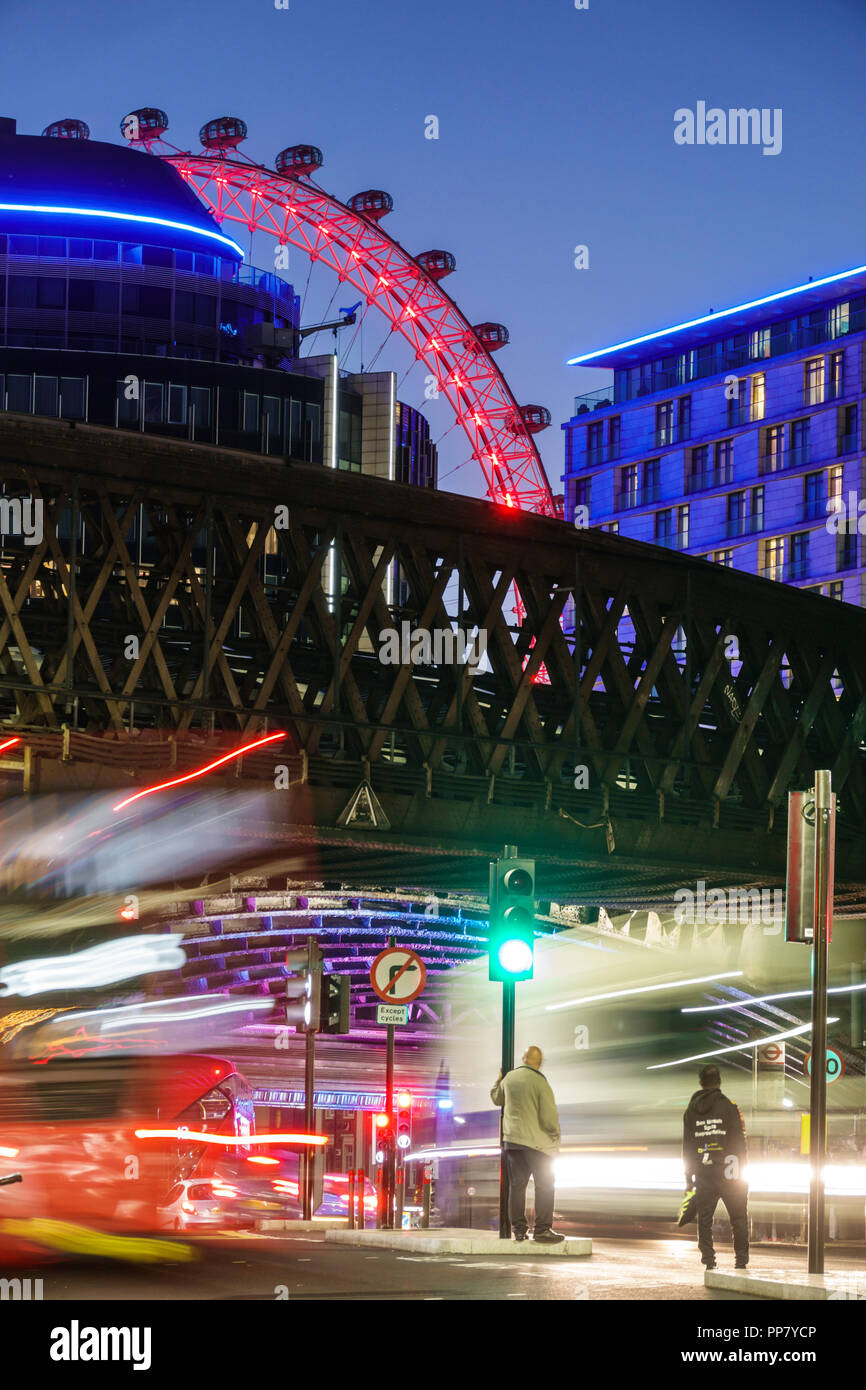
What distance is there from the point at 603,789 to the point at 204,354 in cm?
6284

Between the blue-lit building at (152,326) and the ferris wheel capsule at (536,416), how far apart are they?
22.7 feet

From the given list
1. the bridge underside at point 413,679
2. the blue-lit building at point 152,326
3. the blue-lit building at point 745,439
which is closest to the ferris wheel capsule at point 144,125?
the blue-lit building at point 152,326

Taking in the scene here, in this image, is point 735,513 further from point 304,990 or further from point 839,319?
point 304,990

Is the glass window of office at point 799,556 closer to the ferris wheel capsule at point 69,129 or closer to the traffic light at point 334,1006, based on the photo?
the ferris wheel capsule at point 69,129

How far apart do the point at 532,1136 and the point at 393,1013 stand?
15.4 ft

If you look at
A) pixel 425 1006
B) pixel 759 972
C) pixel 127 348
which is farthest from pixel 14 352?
pixel 759 972

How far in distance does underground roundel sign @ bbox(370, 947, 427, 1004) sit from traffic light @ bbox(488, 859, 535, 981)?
3.08 meters

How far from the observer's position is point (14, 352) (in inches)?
3135

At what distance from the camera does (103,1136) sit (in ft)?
59.0

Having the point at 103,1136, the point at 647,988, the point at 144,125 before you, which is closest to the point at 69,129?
the point at 144,125

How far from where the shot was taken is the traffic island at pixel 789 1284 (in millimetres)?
11805

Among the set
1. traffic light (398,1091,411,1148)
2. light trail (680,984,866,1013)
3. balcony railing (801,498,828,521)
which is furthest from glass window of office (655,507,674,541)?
light trail (680,984,866,1013)

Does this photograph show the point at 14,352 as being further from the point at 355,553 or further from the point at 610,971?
the point at 355,553

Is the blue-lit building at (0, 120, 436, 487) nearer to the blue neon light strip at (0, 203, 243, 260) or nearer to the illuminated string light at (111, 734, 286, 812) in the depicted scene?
the blue neon light strip at (0, 203, 243, 260)
